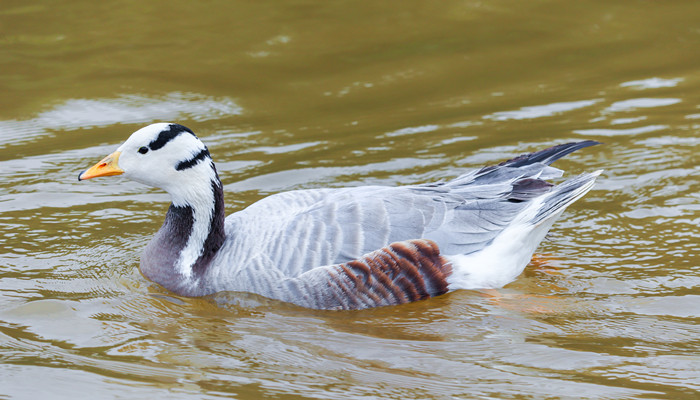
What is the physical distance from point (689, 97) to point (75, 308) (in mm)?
7810

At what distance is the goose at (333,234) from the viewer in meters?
7.03

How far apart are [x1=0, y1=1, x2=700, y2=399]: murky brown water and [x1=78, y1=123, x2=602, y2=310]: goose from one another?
0.61ft

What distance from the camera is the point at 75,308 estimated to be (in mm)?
7043

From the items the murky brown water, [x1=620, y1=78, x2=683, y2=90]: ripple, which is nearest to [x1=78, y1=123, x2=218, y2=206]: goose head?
the murky brown water

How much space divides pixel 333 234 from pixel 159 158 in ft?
5.01

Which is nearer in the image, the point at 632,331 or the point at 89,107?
the point at 632,331

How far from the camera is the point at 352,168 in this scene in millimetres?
9750

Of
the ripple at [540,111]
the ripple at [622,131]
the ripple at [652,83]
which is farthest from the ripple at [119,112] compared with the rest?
the ripple at [652,83]

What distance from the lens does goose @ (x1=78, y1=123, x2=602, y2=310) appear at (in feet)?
23.1

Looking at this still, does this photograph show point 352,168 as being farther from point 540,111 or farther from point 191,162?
point 191,162

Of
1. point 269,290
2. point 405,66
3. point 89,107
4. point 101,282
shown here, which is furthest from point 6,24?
point 269,290

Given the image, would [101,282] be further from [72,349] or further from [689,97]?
[689,97]

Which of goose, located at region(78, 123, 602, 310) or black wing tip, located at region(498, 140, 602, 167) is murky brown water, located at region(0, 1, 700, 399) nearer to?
goose, located at region(78, 123, 602, 310)

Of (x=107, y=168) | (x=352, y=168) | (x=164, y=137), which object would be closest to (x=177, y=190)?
(x=164, y=137)
